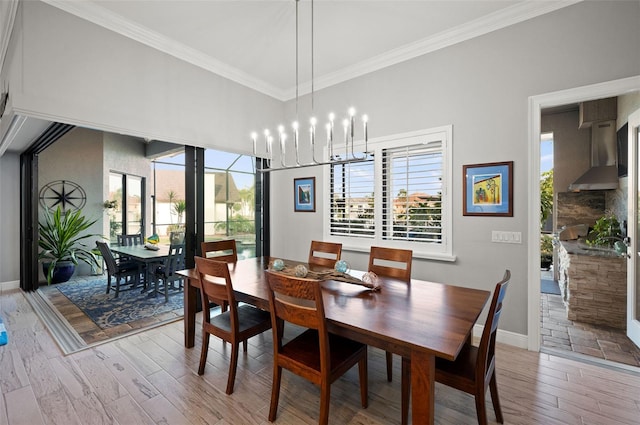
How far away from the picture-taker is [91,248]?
5746mm

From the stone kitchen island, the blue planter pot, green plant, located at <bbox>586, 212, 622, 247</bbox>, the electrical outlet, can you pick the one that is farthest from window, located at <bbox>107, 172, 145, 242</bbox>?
green plant, located at <bbox>586, 212, 622, 247</bbox>

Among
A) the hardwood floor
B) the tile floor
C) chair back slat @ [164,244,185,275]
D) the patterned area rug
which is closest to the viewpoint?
the hardwood floor

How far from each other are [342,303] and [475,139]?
7.20 feet

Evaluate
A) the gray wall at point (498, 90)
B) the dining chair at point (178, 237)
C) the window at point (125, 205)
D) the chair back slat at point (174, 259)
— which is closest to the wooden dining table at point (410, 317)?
the gray wall at point (498, 90)

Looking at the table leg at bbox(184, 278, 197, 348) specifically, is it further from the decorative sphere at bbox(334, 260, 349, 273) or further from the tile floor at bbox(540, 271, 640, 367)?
the tile floor at bbox(540, 271, 640, 367)

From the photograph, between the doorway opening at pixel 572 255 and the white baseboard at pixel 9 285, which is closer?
the doorway opening at pixel 572 255

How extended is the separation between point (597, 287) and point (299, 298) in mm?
3589

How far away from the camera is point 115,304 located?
13.2ft

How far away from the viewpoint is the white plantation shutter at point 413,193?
3205 millimetres

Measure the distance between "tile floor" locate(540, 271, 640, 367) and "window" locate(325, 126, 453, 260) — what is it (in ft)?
4.39

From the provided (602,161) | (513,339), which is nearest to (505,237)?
(513,339)

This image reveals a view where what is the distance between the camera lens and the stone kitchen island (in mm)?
3131

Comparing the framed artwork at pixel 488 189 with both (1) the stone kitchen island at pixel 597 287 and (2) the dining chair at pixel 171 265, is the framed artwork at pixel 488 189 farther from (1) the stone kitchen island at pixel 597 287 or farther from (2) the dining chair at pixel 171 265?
(2) the dining chair at pixel 171 265

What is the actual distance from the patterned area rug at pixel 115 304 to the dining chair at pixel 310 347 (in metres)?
2.37
